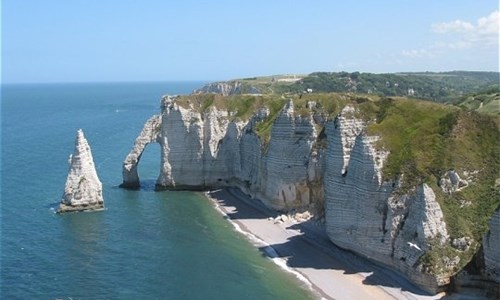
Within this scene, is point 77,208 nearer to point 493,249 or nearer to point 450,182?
point 450,182

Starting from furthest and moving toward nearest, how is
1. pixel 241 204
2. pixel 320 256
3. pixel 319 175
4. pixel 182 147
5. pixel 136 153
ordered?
pixel 182 147
pixel 136 153
pixel 241 204
pixel 319 175
pixel 320 256

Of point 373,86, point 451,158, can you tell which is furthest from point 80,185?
point 373,86

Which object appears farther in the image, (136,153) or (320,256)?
(136,153)

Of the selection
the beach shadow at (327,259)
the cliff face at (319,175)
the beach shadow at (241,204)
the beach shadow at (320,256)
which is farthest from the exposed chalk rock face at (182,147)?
the beach shadow at (327,259)

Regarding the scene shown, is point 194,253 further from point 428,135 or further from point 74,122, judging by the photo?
point 74,122

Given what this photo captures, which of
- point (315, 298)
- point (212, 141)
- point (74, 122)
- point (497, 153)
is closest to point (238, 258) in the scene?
point (315, 298)

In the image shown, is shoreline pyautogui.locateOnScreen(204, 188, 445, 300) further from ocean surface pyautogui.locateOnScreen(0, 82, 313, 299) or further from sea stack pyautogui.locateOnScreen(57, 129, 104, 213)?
sea stack pyautogui.locateOnScreen(57, 129, 104, 213)
